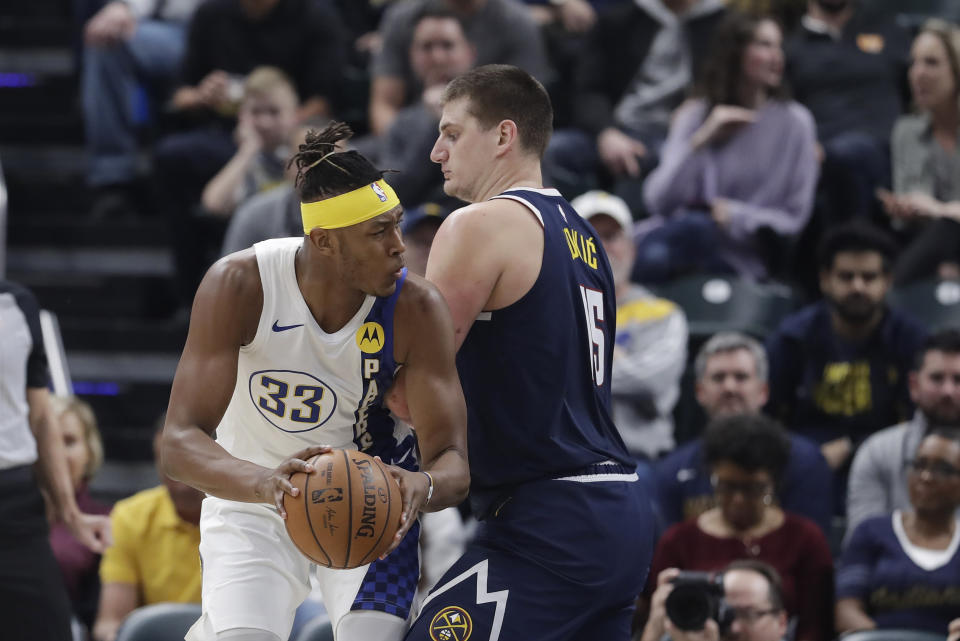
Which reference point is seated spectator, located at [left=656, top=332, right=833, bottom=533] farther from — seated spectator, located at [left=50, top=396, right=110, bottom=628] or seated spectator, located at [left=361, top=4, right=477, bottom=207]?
seated spectator, located at [left=50, top=396, right=110, bottom=628]

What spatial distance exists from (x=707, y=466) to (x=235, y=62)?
4668mm

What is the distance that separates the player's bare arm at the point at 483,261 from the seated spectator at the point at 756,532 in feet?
8.22

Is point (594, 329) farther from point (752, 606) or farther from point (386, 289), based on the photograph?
point (752, 606)

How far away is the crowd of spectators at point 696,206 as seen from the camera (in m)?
6.17

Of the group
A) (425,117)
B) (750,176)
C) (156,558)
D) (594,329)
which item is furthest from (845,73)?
(594,329)

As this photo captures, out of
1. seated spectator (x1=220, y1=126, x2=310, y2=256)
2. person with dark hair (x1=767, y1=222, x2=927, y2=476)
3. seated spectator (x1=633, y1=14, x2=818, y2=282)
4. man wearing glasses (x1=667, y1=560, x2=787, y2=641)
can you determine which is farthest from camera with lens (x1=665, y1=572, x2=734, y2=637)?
seated spectator (x1=220, y1=126, x2=310, y2=256)

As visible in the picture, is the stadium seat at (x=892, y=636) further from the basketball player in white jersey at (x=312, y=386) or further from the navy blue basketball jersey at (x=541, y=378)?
the basketball player in white jersey at (x=312, y=386)

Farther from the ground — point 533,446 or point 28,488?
point 533,446

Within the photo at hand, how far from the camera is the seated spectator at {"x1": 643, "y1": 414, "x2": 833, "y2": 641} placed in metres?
6.11

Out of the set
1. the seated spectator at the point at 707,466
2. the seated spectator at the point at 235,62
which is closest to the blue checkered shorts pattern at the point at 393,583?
the seated spectator at the point at 707,466

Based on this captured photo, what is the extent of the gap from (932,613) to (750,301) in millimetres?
2515

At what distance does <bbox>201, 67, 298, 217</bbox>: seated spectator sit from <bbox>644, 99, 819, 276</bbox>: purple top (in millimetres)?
2190

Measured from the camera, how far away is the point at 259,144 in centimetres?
873

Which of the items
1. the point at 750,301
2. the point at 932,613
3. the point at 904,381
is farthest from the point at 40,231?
the point at 932,613
